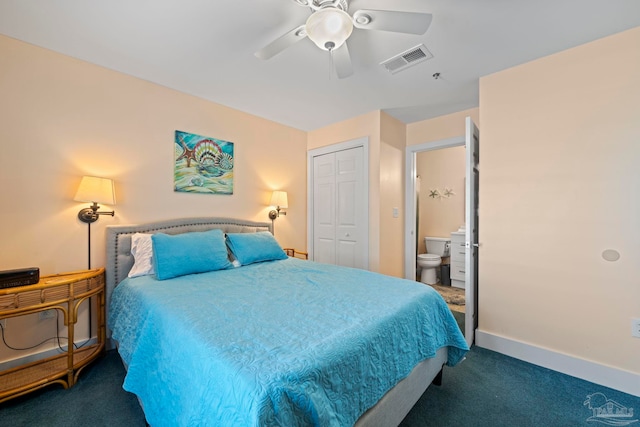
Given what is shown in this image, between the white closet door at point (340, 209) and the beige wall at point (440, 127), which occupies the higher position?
the beige wall at point (440, 127)

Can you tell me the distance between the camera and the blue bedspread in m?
0.85

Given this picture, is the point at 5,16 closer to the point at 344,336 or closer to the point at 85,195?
the point at 85,195

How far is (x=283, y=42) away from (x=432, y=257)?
389 centimetres

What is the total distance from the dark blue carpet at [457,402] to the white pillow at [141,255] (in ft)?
2.43

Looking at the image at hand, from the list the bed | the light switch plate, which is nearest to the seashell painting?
the bed

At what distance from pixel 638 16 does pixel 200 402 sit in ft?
10.8

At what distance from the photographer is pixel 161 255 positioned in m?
2.08

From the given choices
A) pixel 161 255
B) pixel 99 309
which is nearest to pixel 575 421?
pixel 161 255

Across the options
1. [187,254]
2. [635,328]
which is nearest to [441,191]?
[635,328]

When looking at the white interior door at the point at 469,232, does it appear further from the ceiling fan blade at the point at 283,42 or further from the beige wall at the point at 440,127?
the ceiling fan blade at the point at 283,42

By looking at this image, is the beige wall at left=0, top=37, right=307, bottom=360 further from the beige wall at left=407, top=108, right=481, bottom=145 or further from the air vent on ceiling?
the beige wall at left=407, top=108, right=481, bottom=145

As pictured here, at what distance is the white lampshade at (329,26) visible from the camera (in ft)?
4.42

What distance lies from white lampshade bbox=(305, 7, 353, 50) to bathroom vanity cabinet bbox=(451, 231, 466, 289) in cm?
361

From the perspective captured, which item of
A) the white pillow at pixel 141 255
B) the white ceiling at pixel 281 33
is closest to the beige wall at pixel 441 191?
the white ceiling at pixel 281 33
